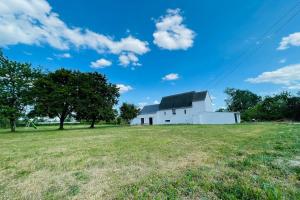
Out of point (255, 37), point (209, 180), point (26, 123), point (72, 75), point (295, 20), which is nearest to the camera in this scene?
point (26, 123)

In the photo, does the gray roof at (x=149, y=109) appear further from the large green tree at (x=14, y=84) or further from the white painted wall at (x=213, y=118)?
the large green tree at (x=14, y=84)

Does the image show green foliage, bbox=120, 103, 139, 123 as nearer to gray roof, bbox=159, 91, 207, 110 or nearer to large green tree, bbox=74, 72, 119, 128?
gray roof, bbox=159, 91, 207, 110

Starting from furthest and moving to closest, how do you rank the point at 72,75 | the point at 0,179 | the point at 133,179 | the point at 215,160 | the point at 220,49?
the point at 72,75 < the point at 220,49 < the point at 215,160 < the point at 0,179 < the point at 133,179

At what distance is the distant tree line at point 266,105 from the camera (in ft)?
114

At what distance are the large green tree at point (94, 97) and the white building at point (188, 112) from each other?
12.9 m

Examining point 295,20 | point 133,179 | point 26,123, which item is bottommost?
point 133,179

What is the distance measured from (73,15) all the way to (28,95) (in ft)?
43.4

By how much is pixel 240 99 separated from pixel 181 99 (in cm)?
3240

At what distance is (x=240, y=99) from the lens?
5859 centimetres

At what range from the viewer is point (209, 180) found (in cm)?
318

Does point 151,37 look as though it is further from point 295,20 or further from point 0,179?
point 0,179

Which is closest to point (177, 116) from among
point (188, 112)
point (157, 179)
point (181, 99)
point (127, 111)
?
point (188, 112)

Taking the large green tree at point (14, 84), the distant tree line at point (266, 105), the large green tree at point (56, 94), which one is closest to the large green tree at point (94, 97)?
the large green tree at point (56, 94)

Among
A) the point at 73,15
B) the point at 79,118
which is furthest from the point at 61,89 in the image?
the point at 73,15
